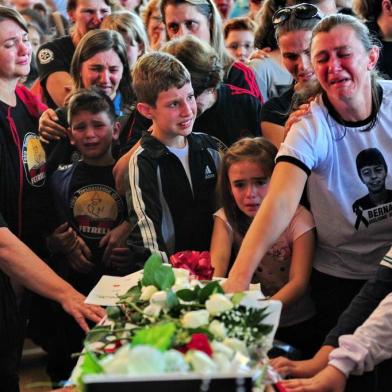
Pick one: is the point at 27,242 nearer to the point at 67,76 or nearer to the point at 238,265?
the point at 67,76

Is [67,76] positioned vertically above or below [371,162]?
above

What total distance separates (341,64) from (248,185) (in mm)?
559

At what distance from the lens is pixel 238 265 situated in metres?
2.27

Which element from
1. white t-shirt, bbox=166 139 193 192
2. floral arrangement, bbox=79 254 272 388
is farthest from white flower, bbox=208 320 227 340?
white t-shirt, bbox=166 139 193 192

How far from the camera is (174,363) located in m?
1.51

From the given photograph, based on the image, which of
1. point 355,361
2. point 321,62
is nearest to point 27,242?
point 321,62

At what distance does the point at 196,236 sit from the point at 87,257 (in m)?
0.51

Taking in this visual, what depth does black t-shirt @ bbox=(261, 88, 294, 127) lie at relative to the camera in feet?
10.0

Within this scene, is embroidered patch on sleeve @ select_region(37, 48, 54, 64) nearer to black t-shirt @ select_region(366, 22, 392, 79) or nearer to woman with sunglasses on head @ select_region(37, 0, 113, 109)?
woman with sunglasses on head @ select_region(37, 0, 113, 109)

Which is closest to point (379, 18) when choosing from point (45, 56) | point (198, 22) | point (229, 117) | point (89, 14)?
point (198, 22)

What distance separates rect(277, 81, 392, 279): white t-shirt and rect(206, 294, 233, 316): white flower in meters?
0.77

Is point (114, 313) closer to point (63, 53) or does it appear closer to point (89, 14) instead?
point (63, 53)

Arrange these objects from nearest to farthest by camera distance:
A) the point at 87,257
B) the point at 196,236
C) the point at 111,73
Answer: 1. the point at 196,236
2. the point at 87,257
3. the point at 111,73

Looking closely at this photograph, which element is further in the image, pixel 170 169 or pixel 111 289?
pixel 170 169
